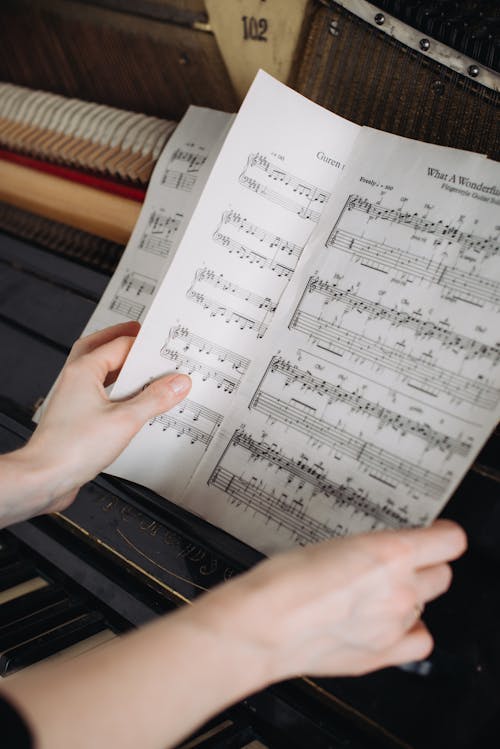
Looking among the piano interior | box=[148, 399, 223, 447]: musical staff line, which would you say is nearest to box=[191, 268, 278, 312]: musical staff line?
box=[148, 399, 223, 447]: musical staff line

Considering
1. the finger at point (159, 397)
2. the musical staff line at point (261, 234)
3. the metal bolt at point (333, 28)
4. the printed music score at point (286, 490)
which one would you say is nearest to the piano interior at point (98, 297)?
the metal bolt at point (333, 28)

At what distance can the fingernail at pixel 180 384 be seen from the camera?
1066 millimetres

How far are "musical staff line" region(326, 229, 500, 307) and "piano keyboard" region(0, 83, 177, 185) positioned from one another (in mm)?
645

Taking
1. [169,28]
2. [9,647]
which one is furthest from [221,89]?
[9,647]

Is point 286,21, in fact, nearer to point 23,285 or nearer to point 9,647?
point 23,285

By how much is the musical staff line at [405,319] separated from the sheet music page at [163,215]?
0.40 metres

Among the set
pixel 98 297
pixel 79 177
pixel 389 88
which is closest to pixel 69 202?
pixel 79 177

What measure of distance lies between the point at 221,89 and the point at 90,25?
46 centimetres

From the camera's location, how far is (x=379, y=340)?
101 cm

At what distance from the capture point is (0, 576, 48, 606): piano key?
1.17m

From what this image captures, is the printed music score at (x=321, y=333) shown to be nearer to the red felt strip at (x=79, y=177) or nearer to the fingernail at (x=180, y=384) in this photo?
the fingernail at (x=180, y=384)

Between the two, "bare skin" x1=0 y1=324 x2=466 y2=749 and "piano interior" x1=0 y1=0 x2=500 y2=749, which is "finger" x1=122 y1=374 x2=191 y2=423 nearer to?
"piano interior" x1=0 y1=0 x2=500 y2=749

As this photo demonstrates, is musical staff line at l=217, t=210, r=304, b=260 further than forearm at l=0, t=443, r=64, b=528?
Yes

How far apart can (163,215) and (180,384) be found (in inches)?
18.6
